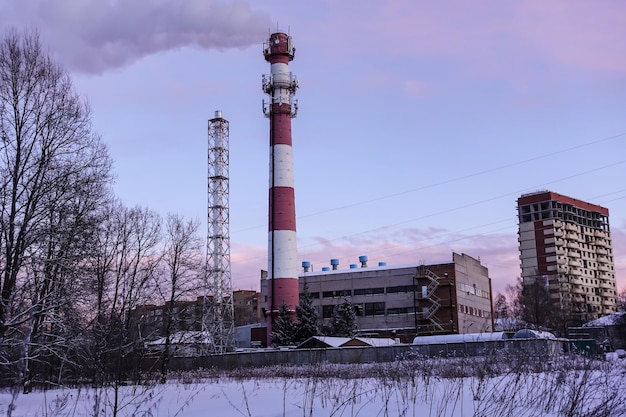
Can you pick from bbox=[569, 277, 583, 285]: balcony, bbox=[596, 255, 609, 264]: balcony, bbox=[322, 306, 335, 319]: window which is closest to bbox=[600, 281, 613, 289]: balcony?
bbox=[596, 255, 609, 264]: balcony

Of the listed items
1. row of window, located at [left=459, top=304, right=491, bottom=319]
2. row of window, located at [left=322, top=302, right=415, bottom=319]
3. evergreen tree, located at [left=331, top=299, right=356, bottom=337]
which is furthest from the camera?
row of window, located at [left=459, top=304, right=491, bottom=319]

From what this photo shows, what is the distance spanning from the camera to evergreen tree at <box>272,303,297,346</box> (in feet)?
165

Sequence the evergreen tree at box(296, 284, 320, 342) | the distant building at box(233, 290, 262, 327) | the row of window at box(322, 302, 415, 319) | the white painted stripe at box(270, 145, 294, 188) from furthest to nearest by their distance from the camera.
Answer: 1. the distant building at box(233, 290, 262, 327)
2. the row of window at box(322, 302, 415, 319)
3. the white painted stripe at box(270, 145, 294, 188)
4. the evergreen tree at box(296, 284, 320, 342)

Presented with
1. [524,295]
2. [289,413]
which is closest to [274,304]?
[289,413]

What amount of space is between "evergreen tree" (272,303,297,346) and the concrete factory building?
46.3ft

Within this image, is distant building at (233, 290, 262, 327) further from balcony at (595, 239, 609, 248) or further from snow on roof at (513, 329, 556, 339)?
snow on roof at (513, 329, 556, 339)

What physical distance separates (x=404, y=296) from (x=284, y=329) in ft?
64.2

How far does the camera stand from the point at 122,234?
3772 centimetres

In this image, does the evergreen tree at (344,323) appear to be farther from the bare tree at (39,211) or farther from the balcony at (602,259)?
the balcony at (602,259)

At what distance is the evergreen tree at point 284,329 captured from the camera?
5028 centimetres

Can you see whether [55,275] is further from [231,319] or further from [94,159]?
[231,319]

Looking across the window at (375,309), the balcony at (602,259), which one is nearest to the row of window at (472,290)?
the window at (375,309)

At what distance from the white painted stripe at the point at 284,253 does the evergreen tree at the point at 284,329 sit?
9.21 feet

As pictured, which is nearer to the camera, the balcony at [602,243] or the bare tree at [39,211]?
the bare tree at [39,211]
